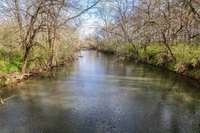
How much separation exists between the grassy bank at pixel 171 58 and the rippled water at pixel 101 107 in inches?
97.0

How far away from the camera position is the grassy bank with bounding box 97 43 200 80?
27112mm

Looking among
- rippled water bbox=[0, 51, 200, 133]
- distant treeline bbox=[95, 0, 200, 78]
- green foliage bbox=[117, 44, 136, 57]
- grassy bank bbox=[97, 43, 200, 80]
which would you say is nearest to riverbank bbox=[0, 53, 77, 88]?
rippled water bbox=[0, 51, 200, 133]

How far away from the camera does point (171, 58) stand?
3331 centimetres

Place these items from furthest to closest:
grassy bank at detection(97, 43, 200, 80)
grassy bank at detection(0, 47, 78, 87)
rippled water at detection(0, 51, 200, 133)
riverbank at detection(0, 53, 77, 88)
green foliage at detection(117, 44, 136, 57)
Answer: green foliage at detection(117, 44, 136, 57) < grassy bank at detection(97, 43, 200, 80) < grassy bank at detection(0, 47, 78, 87) < riverbank at detection(0, 53, 77, 88) < rippled water at detection(0, 51, 200, 133)

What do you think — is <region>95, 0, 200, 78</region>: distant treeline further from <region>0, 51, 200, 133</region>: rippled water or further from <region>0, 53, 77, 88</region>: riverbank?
<region>0, 53, 77, 88</region>: riverbank

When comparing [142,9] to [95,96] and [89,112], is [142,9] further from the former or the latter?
[89,112]

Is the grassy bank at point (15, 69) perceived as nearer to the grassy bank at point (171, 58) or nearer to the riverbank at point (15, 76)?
the riverbank at point (15, 76)

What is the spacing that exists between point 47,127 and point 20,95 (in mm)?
6790

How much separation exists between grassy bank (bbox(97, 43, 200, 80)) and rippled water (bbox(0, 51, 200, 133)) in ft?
8.08

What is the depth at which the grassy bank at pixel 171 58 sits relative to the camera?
27.1 meters

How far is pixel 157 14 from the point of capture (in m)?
34.3

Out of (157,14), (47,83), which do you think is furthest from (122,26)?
(47,83)

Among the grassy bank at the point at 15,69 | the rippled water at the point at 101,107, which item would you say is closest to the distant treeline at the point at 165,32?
the rippled water at the point at 101,107

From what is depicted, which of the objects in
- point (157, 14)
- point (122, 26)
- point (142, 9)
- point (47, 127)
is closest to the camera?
point (47, 127)
